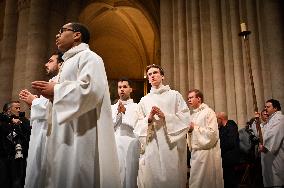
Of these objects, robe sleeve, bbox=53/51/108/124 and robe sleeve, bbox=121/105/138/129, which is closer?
robe sleeve, bbox=53/51/108/124

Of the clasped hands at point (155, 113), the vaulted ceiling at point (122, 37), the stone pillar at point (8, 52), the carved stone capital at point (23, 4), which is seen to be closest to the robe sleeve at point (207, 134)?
the clasped hands at point (155, 113)

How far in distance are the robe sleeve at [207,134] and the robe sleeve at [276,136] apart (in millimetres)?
1097

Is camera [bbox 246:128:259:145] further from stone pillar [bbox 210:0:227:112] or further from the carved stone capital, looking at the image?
the carved stone capital

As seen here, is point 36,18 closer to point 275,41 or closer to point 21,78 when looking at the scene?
point 21,78

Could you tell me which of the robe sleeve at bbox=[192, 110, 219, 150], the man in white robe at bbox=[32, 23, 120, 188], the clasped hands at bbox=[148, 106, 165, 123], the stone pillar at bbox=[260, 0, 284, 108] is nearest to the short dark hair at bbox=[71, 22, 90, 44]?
the man in white robe at bbox=[32, 23, 120, 188]

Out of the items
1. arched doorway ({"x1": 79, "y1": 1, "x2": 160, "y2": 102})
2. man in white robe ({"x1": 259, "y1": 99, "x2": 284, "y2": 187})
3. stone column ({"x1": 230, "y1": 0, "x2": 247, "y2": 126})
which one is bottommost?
man in white robe ({"x1": 259, "y1": 99, "x2": 284, "y2": 187})

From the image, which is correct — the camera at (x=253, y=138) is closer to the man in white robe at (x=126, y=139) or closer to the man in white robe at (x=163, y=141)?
the man in white robe at (x=163, y=141)

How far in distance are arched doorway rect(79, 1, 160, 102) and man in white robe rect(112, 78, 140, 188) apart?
546 inches

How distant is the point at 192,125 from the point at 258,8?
4693 millimetres

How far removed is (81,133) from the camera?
266cm

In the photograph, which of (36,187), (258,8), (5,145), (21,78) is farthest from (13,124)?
(258,8)

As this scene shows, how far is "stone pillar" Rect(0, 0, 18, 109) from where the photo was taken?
10.7 meters

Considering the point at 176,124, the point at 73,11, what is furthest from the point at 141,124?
the point at 73,11

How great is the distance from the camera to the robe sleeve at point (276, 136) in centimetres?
634
